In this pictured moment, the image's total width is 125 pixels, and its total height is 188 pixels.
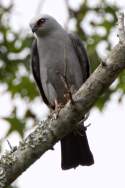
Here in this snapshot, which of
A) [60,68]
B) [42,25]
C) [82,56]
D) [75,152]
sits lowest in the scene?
[75,152]

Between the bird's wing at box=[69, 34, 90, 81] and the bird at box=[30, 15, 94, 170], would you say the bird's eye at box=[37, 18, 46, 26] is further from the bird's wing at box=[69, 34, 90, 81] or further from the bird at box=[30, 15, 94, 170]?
the bird's wing at box=[69, 34, 90, 81]

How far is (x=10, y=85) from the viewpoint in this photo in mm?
6980

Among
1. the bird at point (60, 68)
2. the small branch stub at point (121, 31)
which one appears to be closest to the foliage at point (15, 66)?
the bird at point (60, 68)

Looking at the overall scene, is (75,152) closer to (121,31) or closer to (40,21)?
(40,21)

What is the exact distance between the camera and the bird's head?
22.5 ft

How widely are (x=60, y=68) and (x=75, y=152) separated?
0.91 metres

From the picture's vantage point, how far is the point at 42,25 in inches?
272

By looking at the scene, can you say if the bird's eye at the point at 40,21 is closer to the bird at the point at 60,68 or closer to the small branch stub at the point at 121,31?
the bird at the point at 60,68

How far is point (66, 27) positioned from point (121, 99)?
100 cm

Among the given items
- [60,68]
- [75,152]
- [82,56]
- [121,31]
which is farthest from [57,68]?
[121,31]

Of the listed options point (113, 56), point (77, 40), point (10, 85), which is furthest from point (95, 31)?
point (113, 56)

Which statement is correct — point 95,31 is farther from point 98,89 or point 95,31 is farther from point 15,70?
point 98,89

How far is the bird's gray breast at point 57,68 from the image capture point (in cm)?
639

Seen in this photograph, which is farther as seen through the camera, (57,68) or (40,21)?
(40,21)
